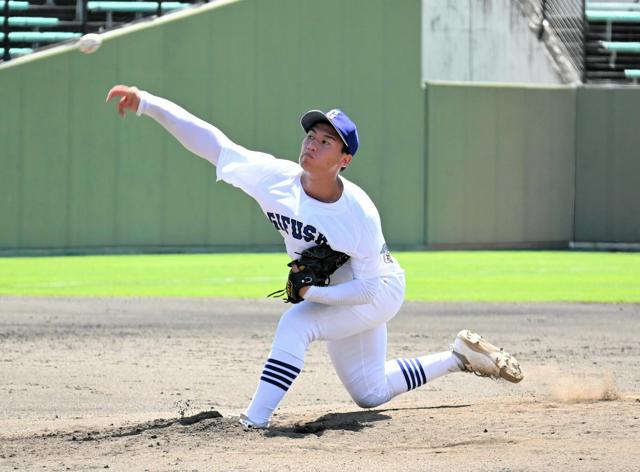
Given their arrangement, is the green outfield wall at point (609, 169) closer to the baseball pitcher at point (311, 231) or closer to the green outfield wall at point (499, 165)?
the green outfield wall at point (499, 165)

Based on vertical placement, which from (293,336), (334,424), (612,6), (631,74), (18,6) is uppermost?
(612,6)

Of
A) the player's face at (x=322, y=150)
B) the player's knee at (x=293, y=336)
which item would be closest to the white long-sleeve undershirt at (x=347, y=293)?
the player's knee at (x=293, y=336)

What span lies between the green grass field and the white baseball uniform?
6580mm

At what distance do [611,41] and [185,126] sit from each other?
1845 centimetres

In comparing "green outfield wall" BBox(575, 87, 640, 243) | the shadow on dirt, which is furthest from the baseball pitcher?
"green outfield wall" BBox(575, 87, 640, 243)

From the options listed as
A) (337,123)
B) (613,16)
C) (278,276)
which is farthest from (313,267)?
(613,16)

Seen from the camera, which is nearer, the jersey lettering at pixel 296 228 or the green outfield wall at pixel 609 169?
the jersey lettering at pixel 296 228

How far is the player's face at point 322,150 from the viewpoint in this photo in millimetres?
5273

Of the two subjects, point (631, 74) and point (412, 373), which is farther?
point (631, 74)

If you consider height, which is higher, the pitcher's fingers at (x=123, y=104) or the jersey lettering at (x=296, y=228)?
the pitcher's fingers at (x=123, y=104)

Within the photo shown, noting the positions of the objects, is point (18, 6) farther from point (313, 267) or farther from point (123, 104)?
point (313, 267)

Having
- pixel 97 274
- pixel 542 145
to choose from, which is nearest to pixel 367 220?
pixel 97 274

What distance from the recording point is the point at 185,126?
5.38m

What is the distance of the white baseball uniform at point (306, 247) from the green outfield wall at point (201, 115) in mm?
12300
